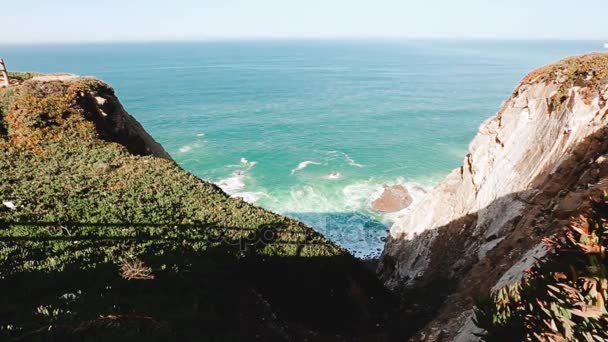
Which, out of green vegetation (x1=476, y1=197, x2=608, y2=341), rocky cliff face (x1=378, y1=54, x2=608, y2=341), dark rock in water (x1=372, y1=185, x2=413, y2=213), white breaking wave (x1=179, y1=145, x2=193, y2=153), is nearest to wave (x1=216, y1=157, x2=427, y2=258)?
dark rock in water (x1=372, y1=185, x2=413, y2=213)

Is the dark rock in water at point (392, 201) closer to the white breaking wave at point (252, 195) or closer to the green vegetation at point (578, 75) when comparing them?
the white breaking wave at point (252, 195)

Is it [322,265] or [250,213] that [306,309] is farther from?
[250,213]

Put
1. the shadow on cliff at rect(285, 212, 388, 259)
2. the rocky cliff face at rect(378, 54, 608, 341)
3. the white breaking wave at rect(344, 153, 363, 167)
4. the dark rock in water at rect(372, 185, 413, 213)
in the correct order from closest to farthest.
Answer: the rocky cliff face at rect(378, 54, 608, 341) < the shadow on cliff at rect(285, 212, 388, 259) < the dark rock in water at rect(372, 185, 413, 213) < the white breaking wave at rect(344, 153, 363, 167)

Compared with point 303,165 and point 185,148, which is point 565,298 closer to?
point 303,165

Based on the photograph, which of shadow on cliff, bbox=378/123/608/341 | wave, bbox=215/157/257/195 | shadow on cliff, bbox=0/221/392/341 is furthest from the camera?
wave, bbox=215/157/257/195

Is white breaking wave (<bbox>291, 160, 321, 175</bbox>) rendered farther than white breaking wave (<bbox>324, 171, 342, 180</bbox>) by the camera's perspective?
Yes

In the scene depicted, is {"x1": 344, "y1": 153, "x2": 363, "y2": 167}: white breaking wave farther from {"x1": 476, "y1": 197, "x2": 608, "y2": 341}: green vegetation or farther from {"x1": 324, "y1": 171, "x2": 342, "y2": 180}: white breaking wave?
{"x1": 476, "y1": 197, "x2": 608, "y2": 341}: green vegetation

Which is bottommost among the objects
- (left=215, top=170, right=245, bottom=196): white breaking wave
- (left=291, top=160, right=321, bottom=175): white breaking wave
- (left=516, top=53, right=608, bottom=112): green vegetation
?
(left=215, top=170, right=245, bottom=196): white breaking wave

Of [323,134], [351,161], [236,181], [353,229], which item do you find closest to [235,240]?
[353,229]

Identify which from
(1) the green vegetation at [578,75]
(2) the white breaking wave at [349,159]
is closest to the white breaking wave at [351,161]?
(2) the white breaking wave at [349,159]
